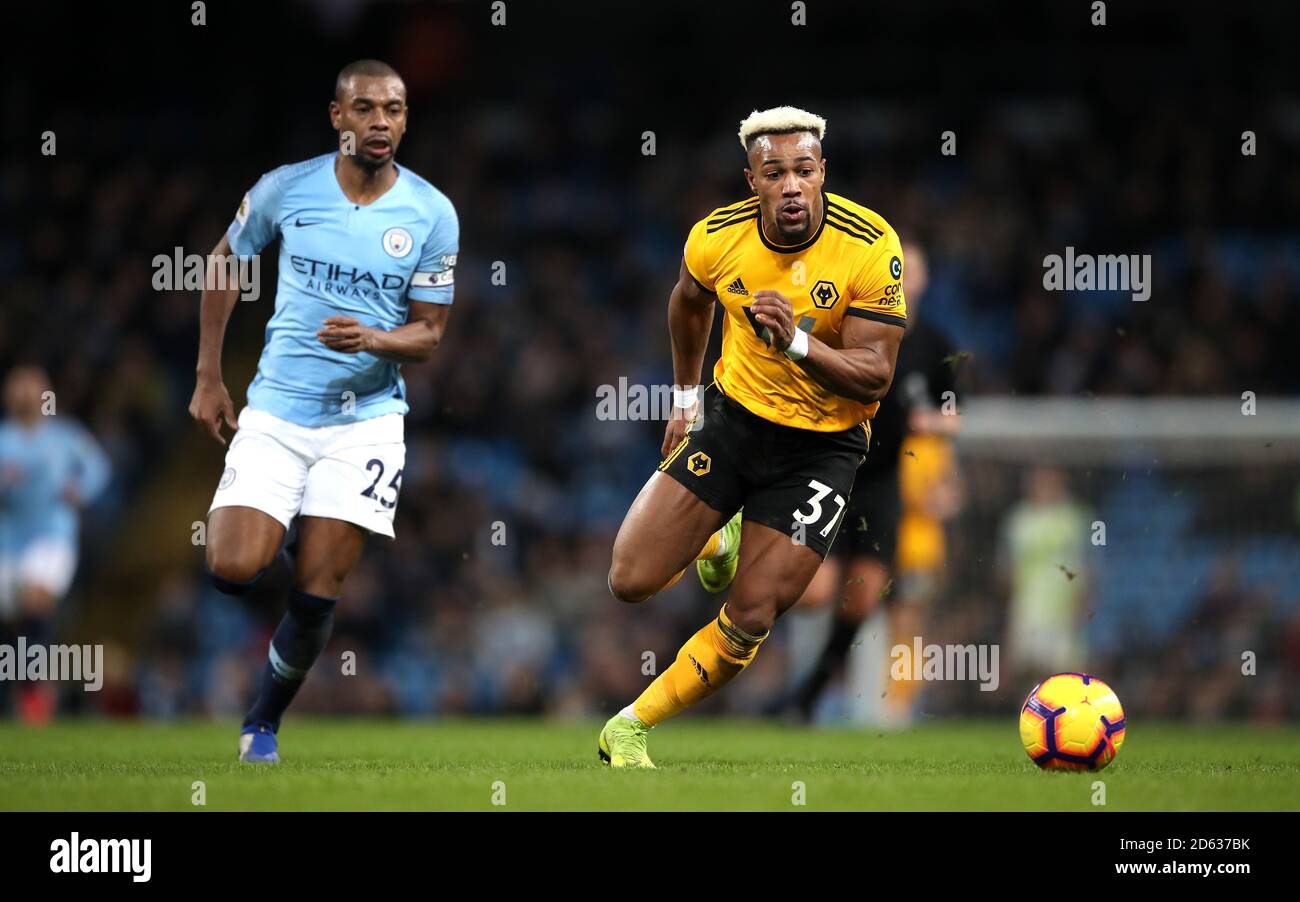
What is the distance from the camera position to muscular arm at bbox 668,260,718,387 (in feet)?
24.2

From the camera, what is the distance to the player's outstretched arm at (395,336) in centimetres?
710

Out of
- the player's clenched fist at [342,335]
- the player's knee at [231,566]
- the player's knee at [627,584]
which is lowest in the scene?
the player's knee at [627,584]

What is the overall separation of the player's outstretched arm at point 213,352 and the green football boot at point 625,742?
83.1 inches

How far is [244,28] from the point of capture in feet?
70.7

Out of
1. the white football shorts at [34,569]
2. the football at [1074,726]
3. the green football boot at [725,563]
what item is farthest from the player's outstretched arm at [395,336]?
the white football shorts at [34,569]

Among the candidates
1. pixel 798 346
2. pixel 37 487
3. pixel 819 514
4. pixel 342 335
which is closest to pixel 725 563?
pixel 819 514

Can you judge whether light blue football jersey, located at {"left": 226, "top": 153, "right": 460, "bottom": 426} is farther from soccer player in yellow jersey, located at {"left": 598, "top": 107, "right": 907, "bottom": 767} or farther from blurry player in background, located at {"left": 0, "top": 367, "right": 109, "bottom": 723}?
blurry player in background, located at {"left": 0, "top": 367, "right": 109, "bottom": 723}

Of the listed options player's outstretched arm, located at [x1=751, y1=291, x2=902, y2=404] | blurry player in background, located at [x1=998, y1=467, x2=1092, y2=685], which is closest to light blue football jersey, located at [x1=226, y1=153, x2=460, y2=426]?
player's outstretched arm, located at [x1=751, y1=291, x2=902, y2=404]

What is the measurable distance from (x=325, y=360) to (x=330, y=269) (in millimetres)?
405

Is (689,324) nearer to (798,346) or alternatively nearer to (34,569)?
(798,346)

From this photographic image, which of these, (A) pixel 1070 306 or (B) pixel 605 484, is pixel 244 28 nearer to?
(B) pixel 605 484

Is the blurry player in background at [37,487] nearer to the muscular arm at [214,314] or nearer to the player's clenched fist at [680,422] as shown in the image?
the muscular arm at [214,314]

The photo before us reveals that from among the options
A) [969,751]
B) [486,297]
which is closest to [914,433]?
[969,751]

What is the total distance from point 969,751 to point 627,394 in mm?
9214
